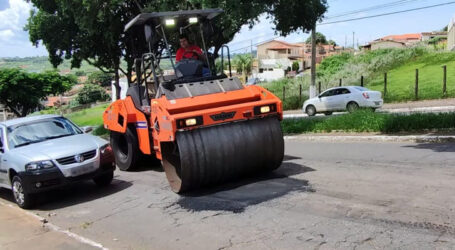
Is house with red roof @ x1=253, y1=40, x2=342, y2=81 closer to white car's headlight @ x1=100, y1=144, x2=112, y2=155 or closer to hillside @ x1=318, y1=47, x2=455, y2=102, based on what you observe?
hillside @ x1=318, y1=47, x2=455, y2=102

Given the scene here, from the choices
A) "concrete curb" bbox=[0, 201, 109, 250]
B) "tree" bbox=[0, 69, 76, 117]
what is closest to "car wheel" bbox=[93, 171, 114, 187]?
"concrete curb" bbox=[0, 201, 109, 250]

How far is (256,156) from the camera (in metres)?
7.52

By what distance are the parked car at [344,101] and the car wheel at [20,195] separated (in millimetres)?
16472

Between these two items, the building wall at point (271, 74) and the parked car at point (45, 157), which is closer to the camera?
the parked car at point (45, 157)

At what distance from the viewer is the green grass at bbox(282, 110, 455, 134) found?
39.2 ft

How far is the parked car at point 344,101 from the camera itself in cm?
2203

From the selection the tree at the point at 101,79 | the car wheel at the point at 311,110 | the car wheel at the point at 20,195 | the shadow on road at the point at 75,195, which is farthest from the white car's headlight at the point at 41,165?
the tree at the point at 101,79

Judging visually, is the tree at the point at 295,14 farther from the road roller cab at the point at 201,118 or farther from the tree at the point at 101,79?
the tree at the point at 101,79

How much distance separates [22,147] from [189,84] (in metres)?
3.73

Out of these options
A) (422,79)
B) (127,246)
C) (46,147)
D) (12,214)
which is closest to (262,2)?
(46,147)

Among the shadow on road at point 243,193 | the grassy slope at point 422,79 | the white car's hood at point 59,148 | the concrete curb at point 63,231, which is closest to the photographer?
the concrete curb at point 63,231

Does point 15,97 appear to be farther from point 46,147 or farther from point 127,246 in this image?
point 127,246

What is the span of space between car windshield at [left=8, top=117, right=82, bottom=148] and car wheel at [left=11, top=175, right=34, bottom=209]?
83cm

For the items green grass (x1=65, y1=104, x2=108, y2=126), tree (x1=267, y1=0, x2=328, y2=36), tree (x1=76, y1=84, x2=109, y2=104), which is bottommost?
green grass (x1=65, y1=104, x2=108, y2=126)
